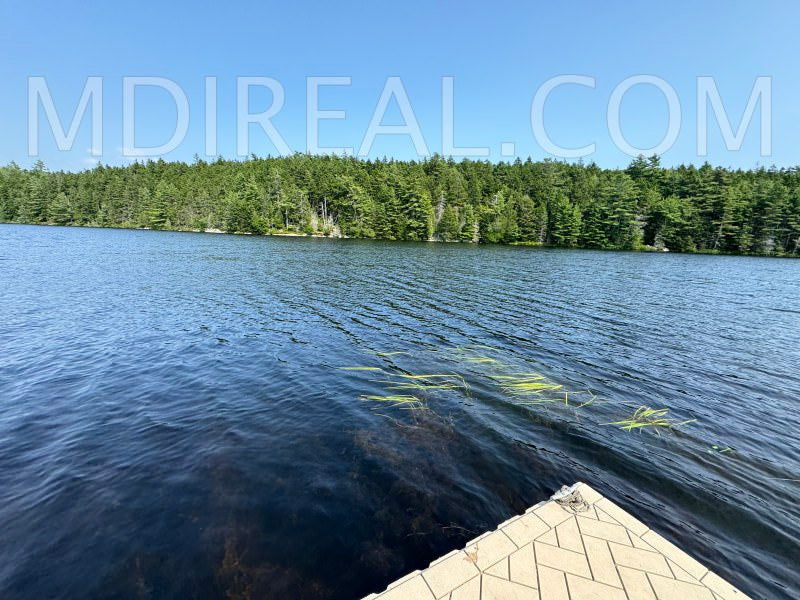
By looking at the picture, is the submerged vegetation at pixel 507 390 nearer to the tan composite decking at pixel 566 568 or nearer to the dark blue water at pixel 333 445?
the dark blue water at pixel 333 445

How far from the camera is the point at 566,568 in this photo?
17.6 feet

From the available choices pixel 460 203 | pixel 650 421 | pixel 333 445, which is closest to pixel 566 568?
pixel 333 445

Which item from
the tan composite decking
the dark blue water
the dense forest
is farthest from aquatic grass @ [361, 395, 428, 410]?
the dense forest

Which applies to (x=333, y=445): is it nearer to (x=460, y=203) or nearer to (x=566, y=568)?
(x=566, y=568)

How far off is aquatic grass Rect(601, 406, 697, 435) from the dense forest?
104m

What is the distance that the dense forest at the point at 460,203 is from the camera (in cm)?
10219

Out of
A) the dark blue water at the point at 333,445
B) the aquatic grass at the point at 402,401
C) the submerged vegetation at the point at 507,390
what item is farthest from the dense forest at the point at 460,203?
the aquatic grass at the point at 402,401

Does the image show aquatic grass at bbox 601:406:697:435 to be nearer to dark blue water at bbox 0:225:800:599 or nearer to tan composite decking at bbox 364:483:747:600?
dark blue water at bbox 0:225:800:599

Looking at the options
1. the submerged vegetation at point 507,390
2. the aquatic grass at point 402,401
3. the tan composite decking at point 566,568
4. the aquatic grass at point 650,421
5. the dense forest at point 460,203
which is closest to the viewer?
the tan composite decking at point 566,568

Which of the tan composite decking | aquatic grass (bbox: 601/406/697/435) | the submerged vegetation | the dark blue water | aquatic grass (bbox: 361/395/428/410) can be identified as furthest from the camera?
aquatic grass (bbox: 361/395/428/410)

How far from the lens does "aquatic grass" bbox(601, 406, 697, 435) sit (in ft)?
37.3

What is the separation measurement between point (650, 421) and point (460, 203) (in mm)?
115052

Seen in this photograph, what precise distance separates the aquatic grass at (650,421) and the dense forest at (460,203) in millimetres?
104396

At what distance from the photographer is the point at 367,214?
114750 millimetres
